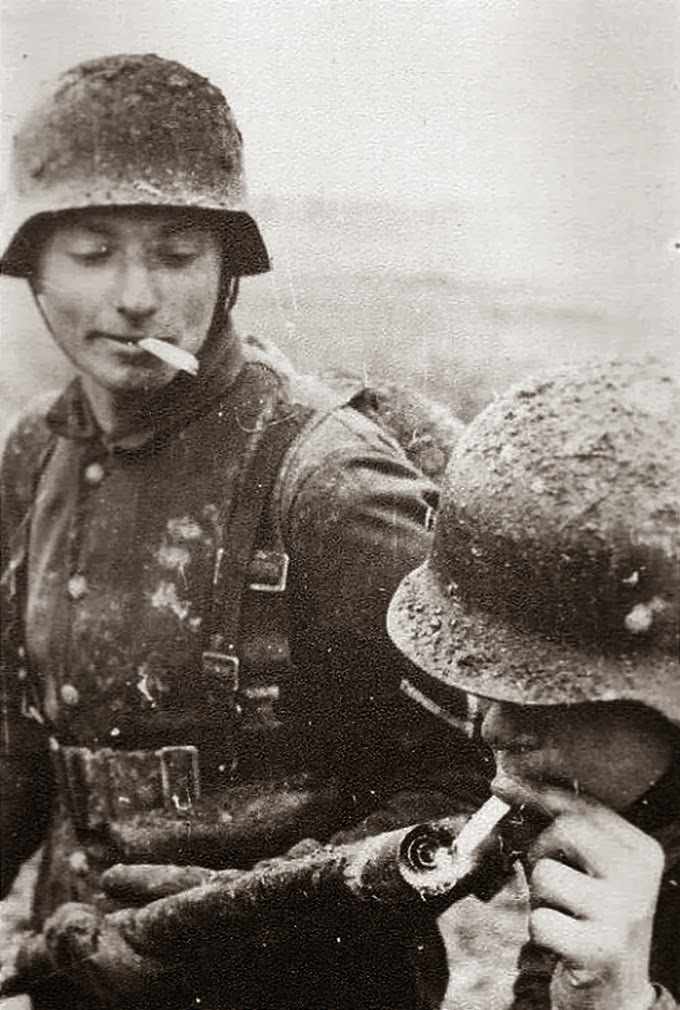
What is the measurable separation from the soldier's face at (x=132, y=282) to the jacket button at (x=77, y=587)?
42 centimetres

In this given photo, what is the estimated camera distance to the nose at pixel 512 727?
2.18 meters

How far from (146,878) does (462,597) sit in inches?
39.4

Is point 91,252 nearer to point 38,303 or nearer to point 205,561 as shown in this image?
point 38,303

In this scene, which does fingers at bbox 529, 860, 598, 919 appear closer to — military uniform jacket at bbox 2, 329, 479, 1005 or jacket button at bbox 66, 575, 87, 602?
military uniform jacket at bbox 2, 329, 479, 1005

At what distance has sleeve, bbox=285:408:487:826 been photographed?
253cm

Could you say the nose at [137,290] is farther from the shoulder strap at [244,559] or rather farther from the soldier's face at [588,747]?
the soldier's face at [588,747]

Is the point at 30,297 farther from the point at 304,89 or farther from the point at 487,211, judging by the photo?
the point at 487,211

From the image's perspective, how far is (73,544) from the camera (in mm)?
2832

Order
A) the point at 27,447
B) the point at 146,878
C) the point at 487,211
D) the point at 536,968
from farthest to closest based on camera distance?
the point at 27,447 < the point at 146,878 < the point at 487,211 < the point at 536,968

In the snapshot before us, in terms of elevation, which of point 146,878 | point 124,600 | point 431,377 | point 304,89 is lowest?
point 146,878

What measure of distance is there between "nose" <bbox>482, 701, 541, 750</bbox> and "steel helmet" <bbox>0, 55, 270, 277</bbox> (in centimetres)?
108

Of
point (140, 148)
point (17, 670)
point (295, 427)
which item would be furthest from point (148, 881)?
point (140, 148)

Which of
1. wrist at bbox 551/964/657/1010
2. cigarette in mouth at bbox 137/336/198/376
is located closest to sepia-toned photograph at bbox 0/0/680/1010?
cigarette in mouth at bbox 137/336/198/376

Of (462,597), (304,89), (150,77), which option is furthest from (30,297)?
(462,597)
